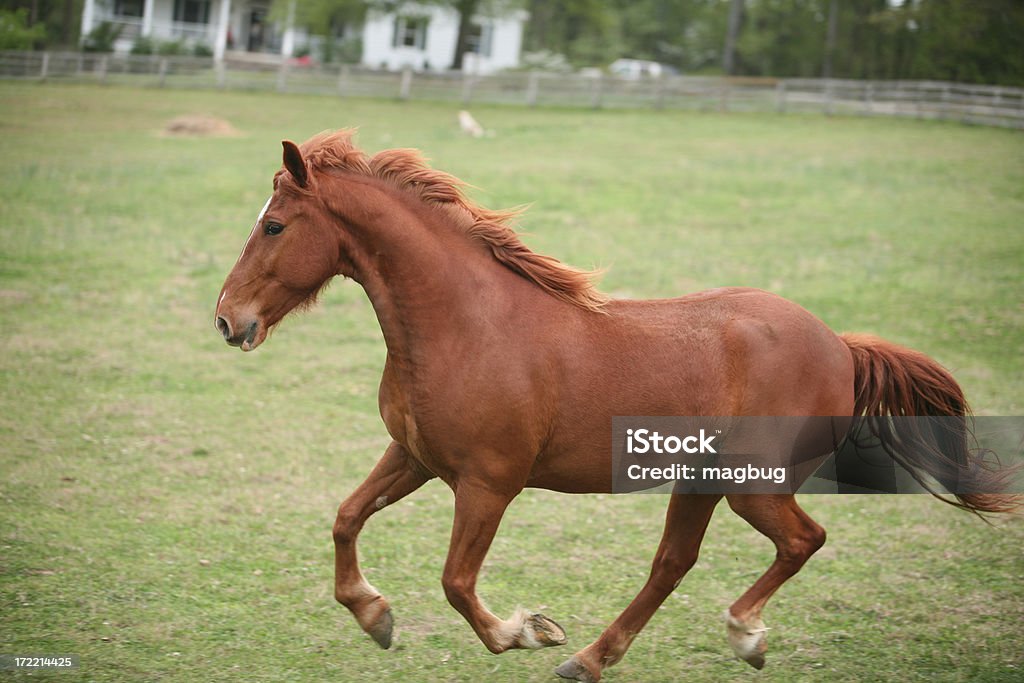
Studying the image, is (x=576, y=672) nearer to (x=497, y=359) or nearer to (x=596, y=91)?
(x=497, y=359)

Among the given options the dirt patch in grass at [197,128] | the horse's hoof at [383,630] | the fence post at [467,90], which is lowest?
the horse's hoof at [383,630]

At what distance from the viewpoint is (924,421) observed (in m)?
5.31

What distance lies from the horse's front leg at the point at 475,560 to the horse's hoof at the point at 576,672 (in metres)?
0.46

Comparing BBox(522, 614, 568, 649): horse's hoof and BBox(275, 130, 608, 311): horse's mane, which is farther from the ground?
BBox(275, 130, 608, 311): horse's mane

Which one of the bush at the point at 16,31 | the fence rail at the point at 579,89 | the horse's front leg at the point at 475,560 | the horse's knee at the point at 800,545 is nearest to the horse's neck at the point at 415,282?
the horse's front leg at the point at 475,560

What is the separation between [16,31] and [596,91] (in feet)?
→ 62.3

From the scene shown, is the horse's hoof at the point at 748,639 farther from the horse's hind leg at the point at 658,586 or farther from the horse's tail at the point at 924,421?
the horse's tail at the point at 924,421

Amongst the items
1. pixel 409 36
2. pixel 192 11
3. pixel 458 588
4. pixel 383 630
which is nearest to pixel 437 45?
pixel 409 36

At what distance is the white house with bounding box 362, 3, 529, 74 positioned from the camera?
50631 mm

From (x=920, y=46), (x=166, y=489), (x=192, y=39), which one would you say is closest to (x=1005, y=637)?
(x=166, y=489)

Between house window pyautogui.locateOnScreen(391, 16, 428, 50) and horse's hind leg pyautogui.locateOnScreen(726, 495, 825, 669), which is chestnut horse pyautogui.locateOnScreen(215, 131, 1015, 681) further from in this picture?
house window pyautogui.locateOnScreen(391, 16, 428, 50)

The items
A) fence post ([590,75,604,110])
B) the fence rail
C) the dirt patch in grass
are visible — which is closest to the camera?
the dirt patch in grass

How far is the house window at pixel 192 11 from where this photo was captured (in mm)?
50125

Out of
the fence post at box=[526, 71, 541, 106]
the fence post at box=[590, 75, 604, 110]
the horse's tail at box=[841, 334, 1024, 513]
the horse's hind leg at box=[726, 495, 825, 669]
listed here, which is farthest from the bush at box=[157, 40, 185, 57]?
the horse's hind leg at box=[726, 495, 825, 669]
